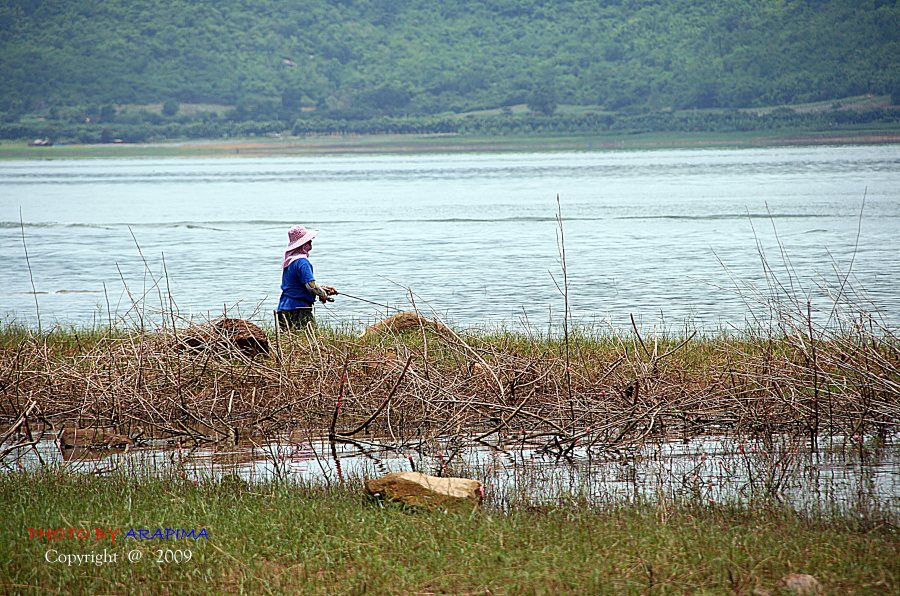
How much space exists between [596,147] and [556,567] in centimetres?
11598

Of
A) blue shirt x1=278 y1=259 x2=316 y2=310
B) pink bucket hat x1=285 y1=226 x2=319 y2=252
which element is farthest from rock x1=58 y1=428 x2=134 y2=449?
pink bucket hat x1=285 y1=226 x2=319 y2=252

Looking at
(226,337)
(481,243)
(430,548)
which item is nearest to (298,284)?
(226,337)

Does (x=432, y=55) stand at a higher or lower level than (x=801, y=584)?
higher

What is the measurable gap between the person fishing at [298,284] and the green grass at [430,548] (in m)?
4.76

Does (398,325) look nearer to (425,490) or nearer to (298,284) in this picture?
(298,284)

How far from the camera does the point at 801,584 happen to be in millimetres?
6008

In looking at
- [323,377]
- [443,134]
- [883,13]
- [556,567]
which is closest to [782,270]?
[323,377]

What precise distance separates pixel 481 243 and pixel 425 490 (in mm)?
26104

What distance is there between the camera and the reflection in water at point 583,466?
8.44 m

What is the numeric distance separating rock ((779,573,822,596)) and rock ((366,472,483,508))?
231cm

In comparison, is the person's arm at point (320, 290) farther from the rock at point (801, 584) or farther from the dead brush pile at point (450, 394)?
the rock at point (801, 584)

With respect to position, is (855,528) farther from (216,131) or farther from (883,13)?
(883,13)

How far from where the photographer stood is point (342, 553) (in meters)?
6.79

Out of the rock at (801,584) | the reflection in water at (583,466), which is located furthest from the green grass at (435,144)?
the rock at (801,584)
